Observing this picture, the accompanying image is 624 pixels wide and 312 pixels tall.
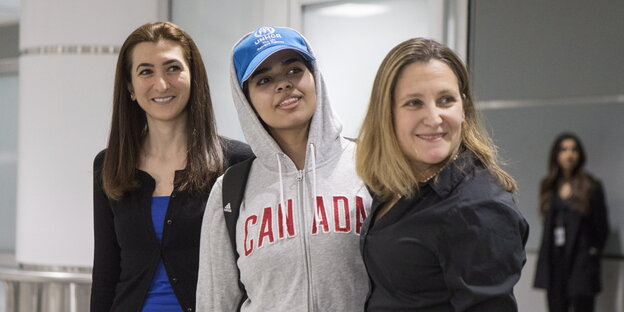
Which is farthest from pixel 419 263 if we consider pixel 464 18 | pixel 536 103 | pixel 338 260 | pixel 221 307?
pixel 536 103

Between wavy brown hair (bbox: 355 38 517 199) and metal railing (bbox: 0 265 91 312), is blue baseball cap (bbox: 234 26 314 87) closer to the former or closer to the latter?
wavy brown hair (bbox: 355 38 517 199)

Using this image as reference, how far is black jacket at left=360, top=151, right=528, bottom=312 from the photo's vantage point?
1.72 meters

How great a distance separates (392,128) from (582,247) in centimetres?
377

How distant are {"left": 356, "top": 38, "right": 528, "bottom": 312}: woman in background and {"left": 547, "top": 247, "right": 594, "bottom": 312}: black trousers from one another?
3625mm

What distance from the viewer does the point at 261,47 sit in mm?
2201

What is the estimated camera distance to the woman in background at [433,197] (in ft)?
5.69

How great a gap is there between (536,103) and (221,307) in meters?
3.51

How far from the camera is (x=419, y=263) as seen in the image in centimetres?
181

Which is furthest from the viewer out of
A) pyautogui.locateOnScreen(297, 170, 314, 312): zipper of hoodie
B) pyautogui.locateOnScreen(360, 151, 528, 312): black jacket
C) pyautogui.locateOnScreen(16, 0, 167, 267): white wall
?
pyautogui.locateOnScreen(16, 0, 167, 267): white wall

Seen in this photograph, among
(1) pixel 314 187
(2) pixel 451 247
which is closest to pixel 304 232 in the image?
(1) pixel 314 187

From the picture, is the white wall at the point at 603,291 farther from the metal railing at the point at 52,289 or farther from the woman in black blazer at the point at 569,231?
the metal railing at the point at 52,289

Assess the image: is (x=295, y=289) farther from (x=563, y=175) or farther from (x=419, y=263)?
(x=563, y=175)

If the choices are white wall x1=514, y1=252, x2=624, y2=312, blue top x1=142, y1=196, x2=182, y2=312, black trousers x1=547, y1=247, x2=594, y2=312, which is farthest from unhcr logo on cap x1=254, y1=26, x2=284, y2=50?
black trousers x1=547, y1=247, x2=594, y2=312

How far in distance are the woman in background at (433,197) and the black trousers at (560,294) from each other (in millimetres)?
3625
